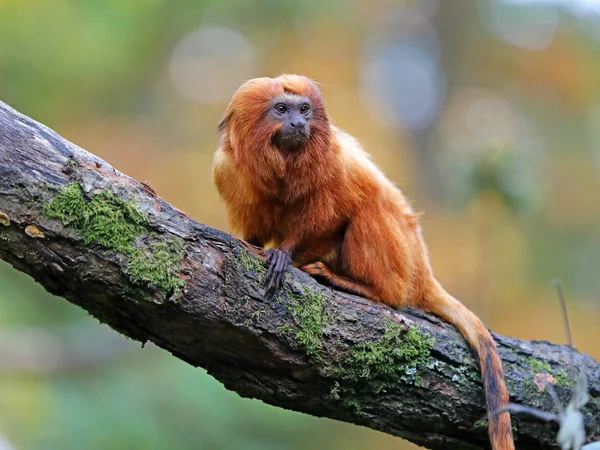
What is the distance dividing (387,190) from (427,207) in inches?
216

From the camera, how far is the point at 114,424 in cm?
745

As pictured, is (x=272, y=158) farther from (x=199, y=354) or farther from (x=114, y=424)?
(x=114, y=424)

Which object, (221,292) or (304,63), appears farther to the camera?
(304,63)

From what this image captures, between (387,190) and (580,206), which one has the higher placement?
(580,206)

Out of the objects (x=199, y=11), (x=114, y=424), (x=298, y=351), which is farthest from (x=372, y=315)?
(x=199, y=11)

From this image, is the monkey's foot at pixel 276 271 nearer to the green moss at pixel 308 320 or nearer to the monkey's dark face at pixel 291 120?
the green moss at pixel 308 320

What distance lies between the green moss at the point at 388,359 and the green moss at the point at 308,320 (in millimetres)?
200

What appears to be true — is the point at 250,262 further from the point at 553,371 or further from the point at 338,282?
the point at 553,371

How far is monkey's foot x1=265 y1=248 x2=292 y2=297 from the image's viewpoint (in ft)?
10.4

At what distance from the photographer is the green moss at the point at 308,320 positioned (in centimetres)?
318

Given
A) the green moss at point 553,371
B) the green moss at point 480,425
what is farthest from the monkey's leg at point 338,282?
the green moss at point 553,371

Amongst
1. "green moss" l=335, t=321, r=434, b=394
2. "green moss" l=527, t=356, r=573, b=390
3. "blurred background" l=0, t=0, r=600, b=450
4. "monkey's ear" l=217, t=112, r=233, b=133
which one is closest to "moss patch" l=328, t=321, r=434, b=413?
"green moss" l=335, t=321, r=434, b=394

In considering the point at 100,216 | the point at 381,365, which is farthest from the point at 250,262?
the point at 381,365

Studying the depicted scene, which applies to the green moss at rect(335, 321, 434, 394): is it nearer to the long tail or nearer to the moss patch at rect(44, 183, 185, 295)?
the long tail
